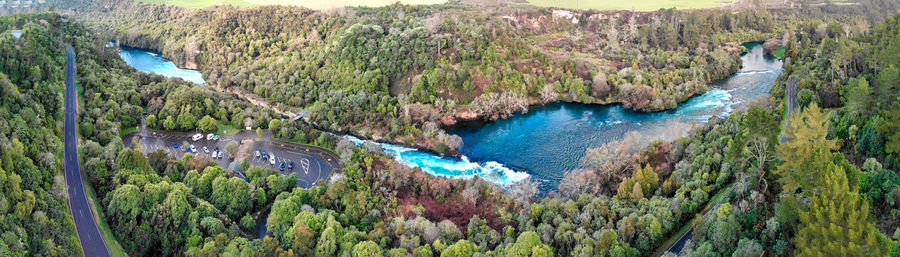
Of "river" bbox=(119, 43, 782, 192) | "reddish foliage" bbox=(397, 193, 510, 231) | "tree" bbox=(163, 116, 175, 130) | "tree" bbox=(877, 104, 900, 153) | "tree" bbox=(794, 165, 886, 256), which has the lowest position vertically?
"reddish foliage" bbox=(397, 193, 510, 231)

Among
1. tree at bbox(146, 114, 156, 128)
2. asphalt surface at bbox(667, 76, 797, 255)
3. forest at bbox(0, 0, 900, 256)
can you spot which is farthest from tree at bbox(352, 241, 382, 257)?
tree at bbox(146, 114, 156, 128)

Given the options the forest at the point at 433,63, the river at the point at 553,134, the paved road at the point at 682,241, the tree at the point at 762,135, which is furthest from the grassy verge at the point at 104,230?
the tree at the point at 762,135

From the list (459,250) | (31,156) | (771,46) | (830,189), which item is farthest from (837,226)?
(771,46)

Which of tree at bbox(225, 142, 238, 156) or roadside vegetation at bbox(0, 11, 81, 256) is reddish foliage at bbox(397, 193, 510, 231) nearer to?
tree at bbox(225, 142, 238, 156)

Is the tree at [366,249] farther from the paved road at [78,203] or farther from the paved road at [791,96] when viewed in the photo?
the paved road at [791,96]

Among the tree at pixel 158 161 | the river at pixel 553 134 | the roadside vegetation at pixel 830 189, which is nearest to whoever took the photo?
the roadside vegetation at pixel 830 189

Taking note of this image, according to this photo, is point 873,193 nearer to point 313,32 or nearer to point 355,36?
point 355,36
